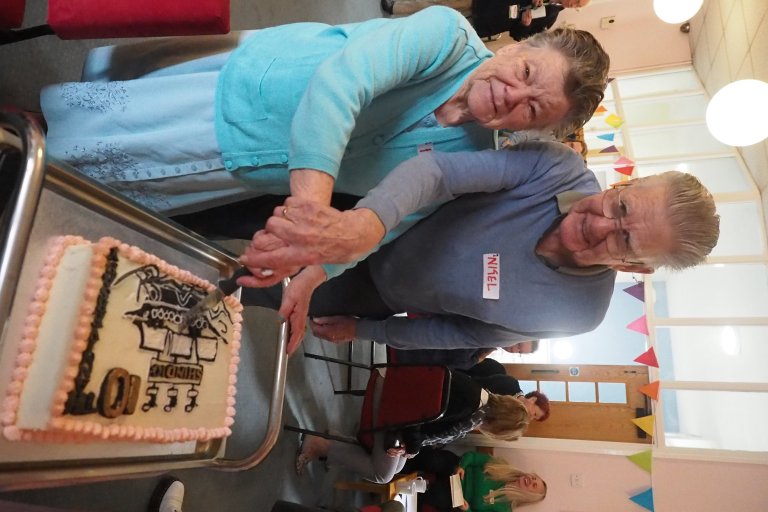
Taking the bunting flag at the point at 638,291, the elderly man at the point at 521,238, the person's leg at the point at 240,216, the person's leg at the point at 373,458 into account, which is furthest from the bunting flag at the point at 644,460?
the person's leg at the point at 240,216

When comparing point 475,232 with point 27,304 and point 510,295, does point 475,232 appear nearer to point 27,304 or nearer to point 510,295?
point 510,295

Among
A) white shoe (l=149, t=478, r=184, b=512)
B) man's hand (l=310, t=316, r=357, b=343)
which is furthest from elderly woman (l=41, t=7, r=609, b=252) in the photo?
white shoe (l=149, t=478, r=184, b=512)

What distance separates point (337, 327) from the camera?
1.92 meters

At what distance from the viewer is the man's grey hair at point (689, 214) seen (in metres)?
1.17

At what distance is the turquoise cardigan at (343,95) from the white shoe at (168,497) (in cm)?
139

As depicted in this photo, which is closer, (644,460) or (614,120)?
(644,460)

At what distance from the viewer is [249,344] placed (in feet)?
8.20

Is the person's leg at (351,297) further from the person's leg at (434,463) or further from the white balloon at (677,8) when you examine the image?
the white balloon at (677,8)

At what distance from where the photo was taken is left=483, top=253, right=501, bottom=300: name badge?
1365 millimetres

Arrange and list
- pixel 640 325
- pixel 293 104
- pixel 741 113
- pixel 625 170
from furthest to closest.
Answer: pixel 625 170 → pixel 640 325 → pixel 741 113 → pixel 293 104

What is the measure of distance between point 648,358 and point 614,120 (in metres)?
2.91

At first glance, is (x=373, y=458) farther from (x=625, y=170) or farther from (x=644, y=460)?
(x=625, y=170)

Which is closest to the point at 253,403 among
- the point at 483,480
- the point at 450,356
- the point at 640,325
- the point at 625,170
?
the point at 450,356

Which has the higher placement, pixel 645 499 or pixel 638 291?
pixel 638 291
